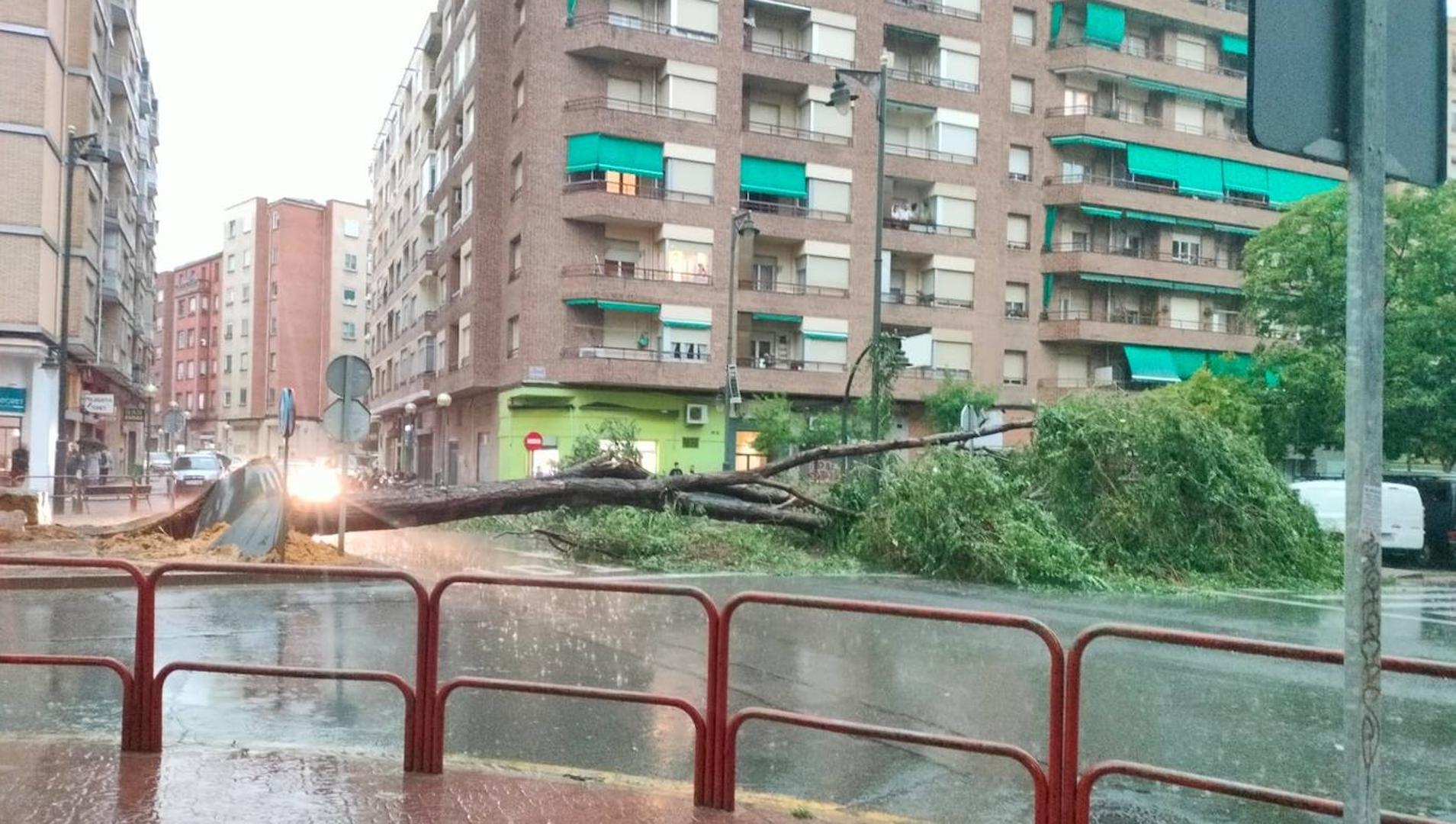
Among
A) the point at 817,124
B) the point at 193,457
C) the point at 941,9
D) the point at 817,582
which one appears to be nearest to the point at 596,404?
the point at 817,124

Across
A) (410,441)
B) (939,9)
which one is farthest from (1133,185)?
(410,441)

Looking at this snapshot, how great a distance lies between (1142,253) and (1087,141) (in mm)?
5691

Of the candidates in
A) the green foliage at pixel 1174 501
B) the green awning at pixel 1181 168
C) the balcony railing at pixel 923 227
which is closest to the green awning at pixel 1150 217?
the green awning at pixel 1181 168

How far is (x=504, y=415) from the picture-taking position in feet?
137

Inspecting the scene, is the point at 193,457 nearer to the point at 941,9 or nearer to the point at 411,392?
the point at 411,392

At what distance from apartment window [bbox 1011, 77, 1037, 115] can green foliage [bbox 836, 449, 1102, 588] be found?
33.8m

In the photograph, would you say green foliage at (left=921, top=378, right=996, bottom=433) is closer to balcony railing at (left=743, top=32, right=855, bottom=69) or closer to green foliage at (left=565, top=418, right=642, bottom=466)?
balcony railing at (left=743, top=32, right=855, bottom=69)

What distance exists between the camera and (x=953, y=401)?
41.6 metres

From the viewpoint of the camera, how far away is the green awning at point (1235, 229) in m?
49.4

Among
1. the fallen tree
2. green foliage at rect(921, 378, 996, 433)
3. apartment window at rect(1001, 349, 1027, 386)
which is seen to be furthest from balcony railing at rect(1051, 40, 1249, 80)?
the fallen tree

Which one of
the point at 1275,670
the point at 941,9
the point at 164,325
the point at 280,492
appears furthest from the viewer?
the point at 164,325

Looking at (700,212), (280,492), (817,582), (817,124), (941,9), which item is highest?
(941,9)

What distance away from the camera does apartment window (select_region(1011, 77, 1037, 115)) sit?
47375 millimetres

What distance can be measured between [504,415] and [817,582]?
91.7ft
